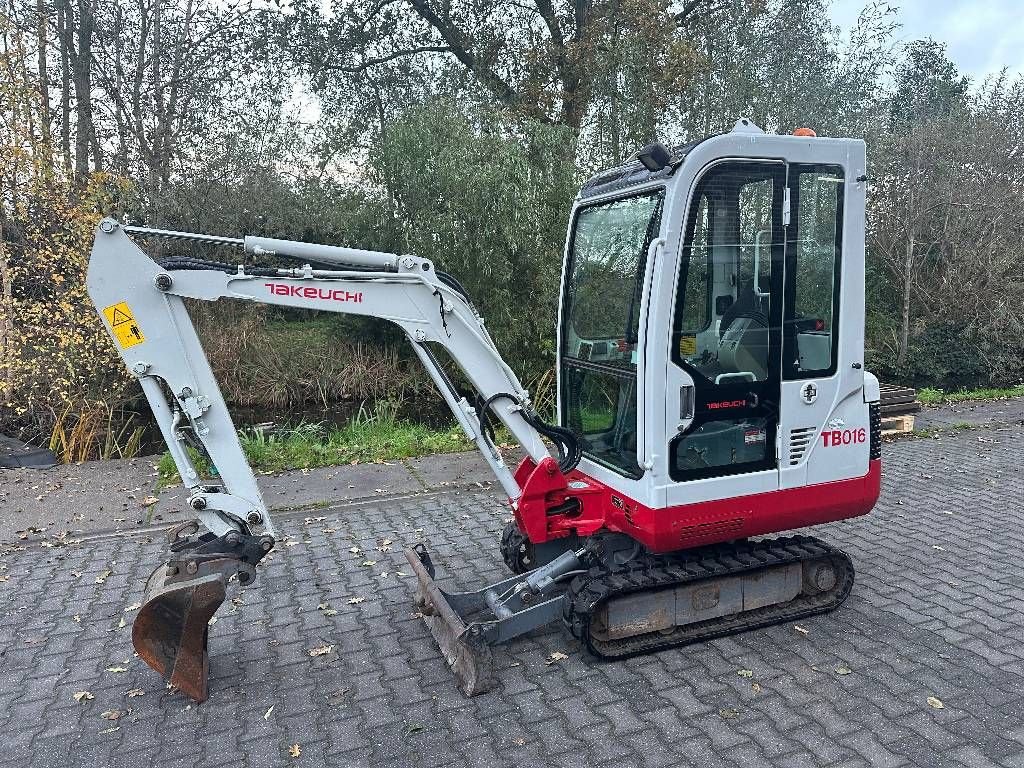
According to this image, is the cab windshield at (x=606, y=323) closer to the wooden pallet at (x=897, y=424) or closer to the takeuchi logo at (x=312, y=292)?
the takeuchi logo at (x=312, y=292)

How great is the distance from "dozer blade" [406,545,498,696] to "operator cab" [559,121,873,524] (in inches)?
44.4

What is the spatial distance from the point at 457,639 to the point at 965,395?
36.7 feet

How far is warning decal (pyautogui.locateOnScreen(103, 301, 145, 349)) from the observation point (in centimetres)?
358

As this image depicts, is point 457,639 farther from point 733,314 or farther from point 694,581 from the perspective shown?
point 733,314

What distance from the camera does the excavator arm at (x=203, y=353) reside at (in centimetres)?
358

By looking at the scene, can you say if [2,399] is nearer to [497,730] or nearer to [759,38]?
[497,730]

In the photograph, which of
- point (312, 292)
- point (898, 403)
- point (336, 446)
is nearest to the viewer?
point (312, 292)

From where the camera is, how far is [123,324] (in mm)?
3598

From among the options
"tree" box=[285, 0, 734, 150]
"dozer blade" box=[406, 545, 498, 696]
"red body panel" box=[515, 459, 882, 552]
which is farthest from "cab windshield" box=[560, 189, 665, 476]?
"tree" box=[285, 0, 734, 150]

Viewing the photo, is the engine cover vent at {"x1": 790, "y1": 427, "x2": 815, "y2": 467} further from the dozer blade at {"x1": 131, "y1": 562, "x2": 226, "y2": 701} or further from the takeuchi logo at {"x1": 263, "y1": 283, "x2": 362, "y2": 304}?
the dozer blade at {"x1": 131, "y1": 562, "x2": 226, "y2": 701}

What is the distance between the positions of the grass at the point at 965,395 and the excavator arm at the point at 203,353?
32.3 ft

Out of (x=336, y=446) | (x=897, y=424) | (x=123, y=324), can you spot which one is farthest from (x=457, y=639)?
(x=897, y=424)

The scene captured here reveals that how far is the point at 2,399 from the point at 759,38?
44.1 ft

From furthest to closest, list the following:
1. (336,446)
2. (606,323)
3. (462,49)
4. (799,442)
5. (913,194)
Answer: (462,49), (913,194), (336,446), (606,323), (799,442)
